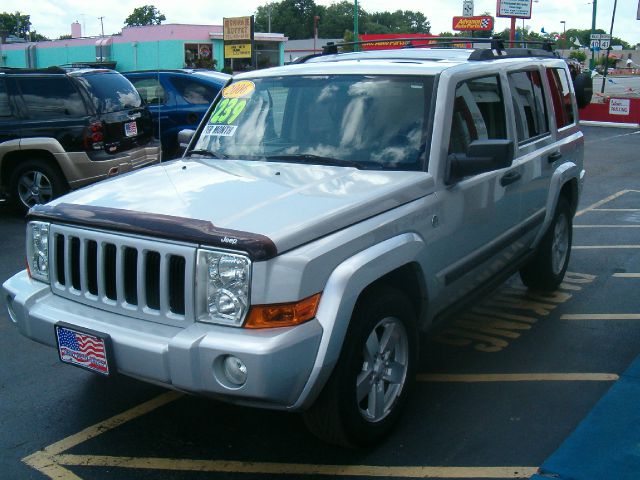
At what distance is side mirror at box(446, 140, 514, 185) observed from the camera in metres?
4.14

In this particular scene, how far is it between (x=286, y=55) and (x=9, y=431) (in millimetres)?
64713

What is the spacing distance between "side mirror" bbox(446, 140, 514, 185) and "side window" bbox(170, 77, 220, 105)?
29.3 ft

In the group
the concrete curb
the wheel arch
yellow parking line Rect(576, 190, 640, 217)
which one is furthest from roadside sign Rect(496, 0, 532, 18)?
the concrete curb

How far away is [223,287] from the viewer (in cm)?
330

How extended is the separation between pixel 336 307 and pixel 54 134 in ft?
24.5

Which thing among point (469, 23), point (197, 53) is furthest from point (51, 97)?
point (469, 23)

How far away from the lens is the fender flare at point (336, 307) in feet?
10.9

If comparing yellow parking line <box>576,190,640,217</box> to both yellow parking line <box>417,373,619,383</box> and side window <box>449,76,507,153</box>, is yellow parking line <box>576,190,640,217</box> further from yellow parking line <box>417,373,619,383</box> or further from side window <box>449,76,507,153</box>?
yellow parking line <box>417,373,619,383</box>

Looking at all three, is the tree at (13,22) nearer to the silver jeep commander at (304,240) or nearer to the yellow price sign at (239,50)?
the yellow price sign at (239,50)

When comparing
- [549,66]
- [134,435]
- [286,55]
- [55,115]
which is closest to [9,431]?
[134,435]

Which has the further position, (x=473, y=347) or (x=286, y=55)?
(x=286, y=55)

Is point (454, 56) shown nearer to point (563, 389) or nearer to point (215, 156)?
point (215, 156)

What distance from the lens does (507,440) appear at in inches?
157

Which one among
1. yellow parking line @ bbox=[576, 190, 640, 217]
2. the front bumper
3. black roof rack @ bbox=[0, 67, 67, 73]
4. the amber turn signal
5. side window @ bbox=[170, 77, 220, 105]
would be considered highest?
black roof rack @ bbox=[0, 67, 67, 73]
